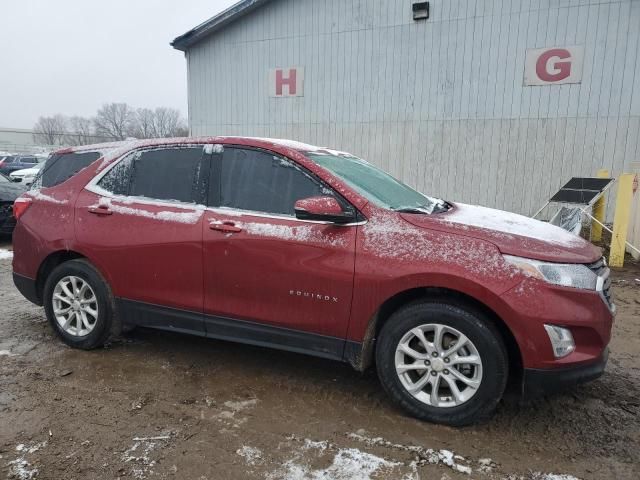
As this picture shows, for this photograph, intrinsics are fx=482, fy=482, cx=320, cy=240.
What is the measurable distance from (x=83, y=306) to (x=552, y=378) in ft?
11.3

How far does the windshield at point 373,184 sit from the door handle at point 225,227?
2.33 ft

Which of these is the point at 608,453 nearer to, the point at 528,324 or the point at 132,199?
the point at 528,324

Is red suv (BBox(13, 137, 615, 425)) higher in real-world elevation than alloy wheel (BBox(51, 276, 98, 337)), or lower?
higher

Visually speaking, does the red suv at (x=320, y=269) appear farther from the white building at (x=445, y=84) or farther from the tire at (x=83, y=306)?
the white building at (x=445, y=84)

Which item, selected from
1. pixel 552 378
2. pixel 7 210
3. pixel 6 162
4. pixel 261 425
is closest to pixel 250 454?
Result: pixel 261 425

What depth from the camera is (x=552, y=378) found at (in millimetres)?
2664

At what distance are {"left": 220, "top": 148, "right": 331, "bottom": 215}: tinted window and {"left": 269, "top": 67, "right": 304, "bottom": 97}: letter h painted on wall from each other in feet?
32.3

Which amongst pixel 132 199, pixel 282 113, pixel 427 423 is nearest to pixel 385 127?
pixel 282 113

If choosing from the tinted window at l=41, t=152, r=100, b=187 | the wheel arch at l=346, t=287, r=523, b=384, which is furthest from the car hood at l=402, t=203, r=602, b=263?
the tinted window at l=41, t=152, r=100, b=187

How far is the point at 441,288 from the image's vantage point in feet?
9.50

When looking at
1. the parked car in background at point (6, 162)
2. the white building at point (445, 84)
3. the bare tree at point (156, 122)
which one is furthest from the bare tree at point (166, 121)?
the white building at point (445, 84)

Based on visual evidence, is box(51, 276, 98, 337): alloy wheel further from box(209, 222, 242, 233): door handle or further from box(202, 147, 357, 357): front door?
box(209, 222, 242, 233): door handle

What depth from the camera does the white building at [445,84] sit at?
33.3 ft

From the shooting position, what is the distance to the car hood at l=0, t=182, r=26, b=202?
877 centimetres
